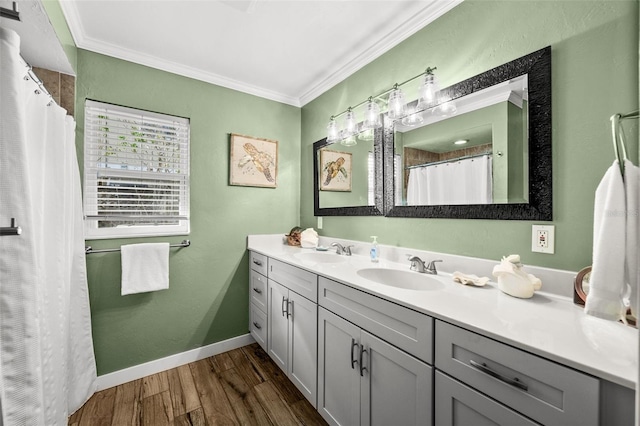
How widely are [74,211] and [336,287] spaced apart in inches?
63.1

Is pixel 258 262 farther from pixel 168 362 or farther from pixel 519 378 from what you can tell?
pixel 519 378

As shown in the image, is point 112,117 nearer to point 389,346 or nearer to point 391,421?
point 389,346

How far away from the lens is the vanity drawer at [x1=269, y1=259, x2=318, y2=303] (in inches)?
59.3

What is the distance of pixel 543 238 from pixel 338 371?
3.68 ft

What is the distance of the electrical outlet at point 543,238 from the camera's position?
1097 mm

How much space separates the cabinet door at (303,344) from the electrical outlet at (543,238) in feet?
3.59

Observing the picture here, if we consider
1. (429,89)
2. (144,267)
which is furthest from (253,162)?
(429,89)

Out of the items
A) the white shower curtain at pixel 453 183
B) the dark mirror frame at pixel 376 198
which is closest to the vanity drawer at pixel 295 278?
the dark mirror frame at pixel 376 198

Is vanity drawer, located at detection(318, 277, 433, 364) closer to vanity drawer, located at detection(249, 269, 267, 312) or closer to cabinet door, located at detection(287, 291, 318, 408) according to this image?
cabinet door, located at detection(287, 291, 318, 408)

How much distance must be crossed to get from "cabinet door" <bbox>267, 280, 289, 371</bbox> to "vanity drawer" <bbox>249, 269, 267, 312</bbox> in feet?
0.39

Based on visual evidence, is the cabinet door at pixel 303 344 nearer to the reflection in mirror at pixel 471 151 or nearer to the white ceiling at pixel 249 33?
the reflection in mirror at pixel 471 151

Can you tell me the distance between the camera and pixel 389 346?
3.44 feet

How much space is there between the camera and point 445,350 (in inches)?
33.9

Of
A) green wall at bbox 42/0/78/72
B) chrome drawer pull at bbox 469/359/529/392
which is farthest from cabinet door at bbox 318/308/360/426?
green wall at bbox 42/0/78/72
